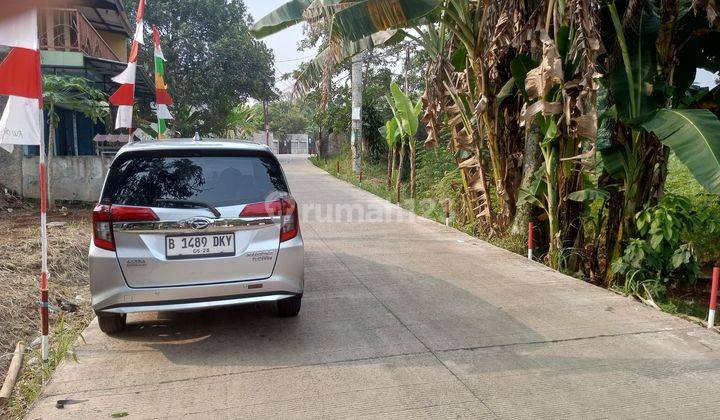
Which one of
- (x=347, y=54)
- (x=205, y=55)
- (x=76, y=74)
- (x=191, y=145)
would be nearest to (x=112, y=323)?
(x=191, y=145)

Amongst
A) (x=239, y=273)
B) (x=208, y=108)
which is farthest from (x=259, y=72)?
(x=239, y=273)

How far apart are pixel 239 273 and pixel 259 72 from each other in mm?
24965

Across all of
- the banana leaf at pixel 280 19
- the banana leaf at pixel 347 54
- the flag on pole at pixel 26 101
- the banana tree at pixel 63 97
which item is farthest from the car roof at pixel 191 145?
the banana tree at pixel 63 97

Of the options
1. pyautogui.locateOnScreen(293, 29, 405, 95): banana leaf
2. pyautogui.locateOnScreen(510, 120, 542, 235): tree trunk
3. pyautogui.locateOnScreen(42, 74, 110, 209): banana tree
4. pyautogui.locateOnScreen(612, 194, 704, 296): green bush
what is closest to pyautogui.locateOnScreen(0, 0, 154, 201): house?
pyautogui.locateOnScreen(42, 74, 110, 209): banana tree

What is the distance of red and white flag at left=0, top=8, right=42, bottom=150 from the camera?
416 cm

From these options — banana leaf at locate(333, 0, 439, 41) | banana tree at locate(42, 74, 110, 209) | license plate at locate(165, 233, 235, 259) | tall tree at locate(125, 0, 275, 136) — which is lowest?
license plate at locate(165, 233, 235, 259)

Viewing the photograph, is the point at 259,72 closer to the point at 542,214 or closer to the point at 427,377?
the point at 542,214

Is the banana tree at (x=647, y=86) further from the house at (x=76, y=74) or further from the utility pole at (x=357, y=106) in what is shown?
the utility pole at (x=357, y=106)

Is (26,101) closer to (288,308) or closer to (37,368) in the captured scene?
(37,368)

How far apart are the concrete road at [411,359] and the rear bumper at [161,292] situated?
1.44 feet

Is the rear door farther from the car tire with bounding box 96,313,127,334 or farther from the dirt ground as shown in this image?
the dirt ground

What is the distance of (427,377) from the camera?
389 centimetres

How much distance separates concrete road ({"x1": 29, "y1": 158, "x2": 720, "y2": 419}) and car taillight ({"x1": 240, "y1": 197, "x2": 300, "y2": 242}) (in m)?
0.96

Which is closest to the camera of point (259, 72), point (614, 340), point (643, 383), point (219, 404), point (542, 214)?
point (219, 404)
